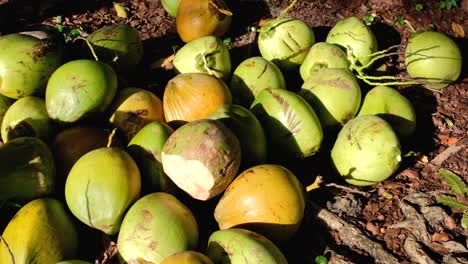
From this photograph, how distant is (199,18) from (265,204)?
2114 mm

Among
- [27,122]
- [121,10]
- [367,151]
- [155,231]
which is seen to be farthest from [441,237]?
[121,10]

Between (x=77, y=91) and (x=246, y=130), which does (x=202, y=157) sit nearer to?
(x=246, y=130)

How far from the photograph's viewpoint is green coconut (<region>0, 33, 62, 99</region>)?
141 inches

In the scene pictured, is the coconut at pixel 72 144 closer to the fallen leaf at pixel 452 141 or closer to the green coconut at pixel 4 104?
the green coconut at pixel 4 104

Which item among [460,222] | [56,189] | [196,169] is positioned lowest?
[460,222]

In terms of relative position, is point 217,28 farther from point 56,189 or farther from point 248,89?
point 56,189

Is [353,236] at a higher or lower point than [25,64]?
lower

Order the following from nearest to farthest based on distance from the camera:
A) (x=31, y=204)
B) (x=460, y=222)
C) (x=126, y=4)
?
(x=31, y=204)
(x=460, y=222)
(x=126, y=4)

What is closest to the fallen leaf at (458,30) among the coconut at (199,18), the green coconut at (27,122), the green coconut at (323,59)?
the green coconut at (323,59)

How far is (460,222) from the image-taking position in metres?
3.29

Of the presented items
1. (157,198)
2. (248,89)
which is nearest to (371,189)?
(248,89)

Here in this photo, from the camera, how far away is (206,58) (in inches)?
153

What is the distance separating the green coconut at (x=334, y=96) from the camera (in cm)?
363

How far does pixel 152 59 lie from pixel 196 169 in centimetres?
204
